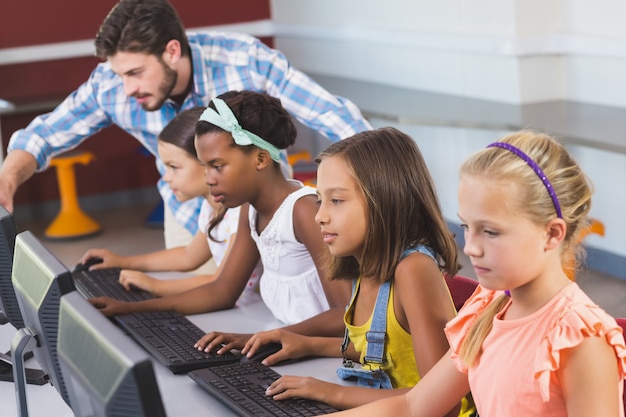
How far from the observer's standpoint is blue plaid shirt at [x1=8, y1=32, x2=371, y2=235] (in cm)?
266

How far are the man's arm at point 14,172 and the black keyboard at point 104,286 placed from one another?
0.91 feet

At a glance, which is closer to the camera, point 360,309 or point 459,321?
point 459,321

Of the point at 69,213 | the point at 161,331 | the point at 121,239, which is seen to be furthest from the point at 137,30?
the point at 69,213

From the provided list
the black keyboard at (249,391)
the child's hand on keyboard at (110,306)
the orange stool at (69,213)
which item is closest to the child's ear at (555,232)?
the black keyboard at (249,391)

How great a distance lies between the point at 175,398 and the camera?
5.72 feet

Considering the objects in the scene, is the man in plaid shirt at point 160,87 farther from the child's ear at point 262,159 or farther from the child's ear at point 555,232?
the child's ear at point 555,232

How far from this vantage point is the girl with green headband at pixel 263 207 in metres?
2.15

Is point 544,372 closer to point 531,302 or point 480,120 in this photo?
point 531,302

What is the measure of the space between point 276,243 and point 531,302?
0.93m

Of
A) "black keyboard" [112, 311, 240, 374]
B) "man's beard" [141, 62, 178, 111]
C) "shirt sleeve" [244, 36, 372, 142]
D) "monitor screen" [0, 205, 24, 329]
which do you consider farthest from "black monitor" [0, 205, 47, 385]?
"shirt sleeve" [244, 36, 372, 142]

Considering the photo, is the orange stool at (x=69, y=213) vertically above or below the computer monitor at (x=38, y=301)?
below

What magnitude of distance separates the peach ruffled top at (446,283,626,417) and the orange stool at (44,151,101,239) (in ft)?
14.9

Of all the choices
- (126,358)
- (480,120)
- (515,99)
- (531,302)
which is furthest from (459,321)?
(515,99)

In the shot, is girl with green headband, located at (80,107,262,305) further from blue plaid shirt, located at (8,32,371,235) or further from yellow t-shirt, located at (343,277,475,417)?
yellow t-shirt, located at (343,277,475,417)
